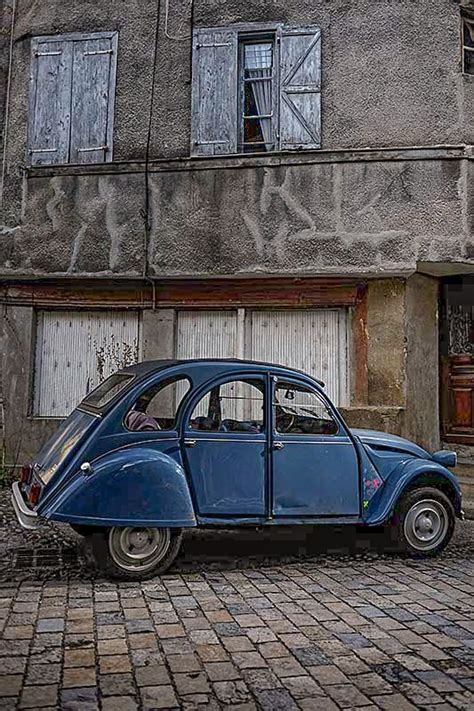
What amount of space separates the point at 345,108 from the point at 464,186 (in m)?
2.03

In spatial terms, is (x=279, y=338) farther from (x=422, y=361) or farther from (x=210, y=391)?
(x=210, y=391)

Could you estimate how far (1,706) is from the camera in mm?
3531

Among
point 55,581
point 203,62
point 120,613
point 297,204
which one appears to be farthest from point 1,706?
point 203,62

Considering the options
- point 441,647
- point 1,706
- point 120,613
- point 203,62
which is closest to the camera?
point 1,706

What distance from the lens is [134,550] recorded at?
19.5 feet

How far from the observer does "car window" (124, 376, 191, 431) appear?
20.1ft

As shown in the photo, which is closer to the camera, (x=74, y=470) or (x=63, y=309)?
(x=74, y=470)

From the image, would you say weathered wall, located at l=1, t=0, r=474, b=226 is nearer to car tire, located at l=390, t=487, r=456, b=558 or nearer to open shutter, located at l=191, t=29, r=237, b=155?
open shutter, located at l=191, t=29, r=237, b=155

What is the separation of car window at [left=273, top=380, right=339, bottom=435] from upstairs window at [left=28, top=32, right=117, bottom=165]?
5890 mm

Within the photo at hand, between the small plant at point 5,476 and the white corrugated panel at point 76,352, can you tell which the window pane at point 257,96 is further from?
Answer: the small plant at point 5,476

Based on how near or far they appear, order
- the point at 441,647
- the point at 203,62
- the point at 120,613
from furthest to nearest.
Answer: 1. the point at 203,62
2. the point at 120,613
3. the point at 441,647

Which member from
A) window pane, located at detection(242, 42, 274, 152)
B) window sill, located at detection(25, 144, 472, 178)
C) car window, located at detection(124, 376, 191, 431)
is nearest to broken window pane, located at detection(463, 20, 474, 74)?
window sill, located at detection(25, 144, 472, 178)

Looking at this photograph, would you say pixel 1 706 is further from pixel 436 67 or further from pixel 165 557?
pixel 436 67

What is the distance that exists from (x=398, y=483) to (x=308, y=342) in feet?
15.0
